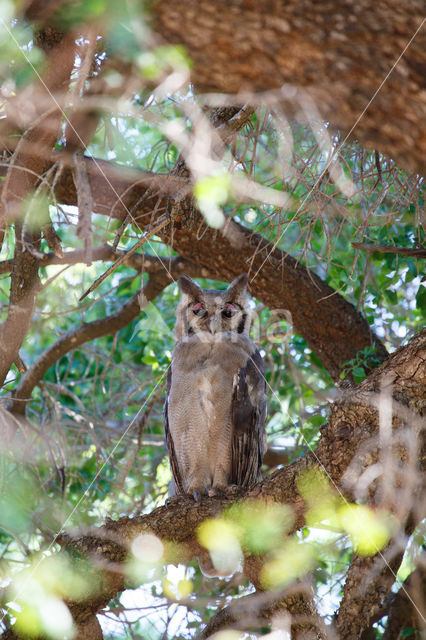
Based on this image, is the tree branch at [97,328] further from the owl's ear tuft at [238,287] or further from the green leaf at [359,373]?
the green leaf at [359,373]

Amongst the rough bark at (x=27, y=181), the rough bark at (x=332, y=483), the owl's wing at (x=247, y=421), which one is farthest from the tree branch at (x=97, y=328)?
the rough bark at (x=332, y=483)

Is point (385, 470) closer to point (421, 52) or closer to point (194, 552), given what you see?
point (194, 552)

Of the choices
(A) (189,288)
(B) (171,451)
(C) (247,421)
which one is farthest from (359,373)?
(B) (171,451)

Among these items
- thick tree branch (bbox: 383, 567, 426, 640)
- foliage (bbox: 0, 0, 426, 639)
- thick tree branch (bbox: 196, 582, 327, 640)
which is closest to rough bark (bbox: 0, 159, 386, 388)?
foliage (bbox: 0, 0, 426, 639)

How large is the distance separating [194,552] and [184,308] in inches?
58.8

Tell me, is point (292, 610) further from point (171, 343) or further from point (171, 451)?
point (171, 343)

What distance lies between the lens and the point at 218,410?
3502mm

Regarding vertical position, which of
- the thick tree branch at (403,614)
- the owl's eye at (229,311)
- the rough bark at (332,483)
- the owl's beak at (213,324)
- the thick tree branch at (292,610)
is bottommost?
the thick tree branch at (403,614)

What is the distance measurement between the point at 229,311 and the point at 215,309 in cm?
8

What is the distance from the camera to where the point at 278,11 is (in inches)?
60.2

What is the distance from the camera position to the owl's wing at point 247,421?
348 cm

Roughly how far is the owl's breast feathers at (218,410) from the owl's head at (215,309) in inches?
3.5

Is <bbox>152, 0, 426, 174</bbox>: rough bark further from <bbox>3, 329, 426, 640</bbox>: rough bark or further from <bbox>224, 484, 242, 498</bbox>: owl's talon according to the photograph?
<bbox>224, 484, 242, 498</bbox>: owl's talon

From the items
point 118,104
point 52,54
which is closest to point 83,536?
point 118,104
